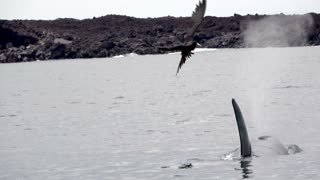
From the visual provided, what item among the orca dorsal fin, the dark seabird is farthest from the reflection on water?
the dark seabird

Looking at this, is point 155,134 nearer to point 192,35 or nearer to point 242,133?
point 242,133

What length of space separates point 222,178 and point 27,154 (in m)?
12.2

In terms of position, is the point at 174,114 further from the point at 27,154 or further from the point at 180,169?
the point at 180,169

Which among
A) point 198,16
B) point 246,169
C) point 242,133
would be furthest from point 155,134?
point 198,16

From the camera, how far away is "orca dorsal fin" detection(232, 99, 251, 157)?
87.9 feet

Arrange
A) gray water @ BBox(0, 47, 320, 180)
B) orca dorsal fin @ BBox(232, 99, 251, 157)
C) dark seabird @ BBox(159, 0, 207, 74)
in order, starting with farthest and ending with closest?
gray water @ BBox(0, 47, 320, 180), orca dorsal fin @ BBox(232, 99, 251, 157), dark seabird @ BBox(159, 0, 207, 74)

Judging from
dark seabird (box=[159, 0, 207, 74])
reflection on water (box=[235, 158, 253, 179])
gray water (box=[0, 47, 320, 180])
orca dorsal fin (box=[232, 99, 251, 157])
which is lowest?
gray water (box=[0, 47, 320, 180])

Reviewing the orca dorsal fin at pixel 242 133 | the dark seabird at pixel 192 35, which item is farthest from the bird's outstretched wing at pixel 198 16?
the orca dorsal fin at pixel 242 133

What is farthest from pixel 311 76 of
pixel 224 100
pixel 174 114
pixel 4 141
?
pixel 4 141

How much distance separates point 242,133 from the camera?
27406 millimetres

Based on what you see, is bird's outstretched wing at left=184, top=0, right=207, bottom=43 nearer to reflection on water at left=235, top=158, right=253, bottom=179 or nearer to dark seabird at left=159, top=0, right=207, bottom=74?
dark seabird at left=159, top=0, right=207, bottom=74

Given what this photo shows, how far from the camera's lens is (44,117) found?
52.8 meters

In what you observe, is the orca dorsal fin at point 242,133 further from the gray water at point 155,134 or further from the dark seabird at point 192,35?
the dark seabird at point 192,35

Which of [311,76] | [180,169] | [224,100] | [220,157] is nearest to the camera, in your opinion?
[180,169]
